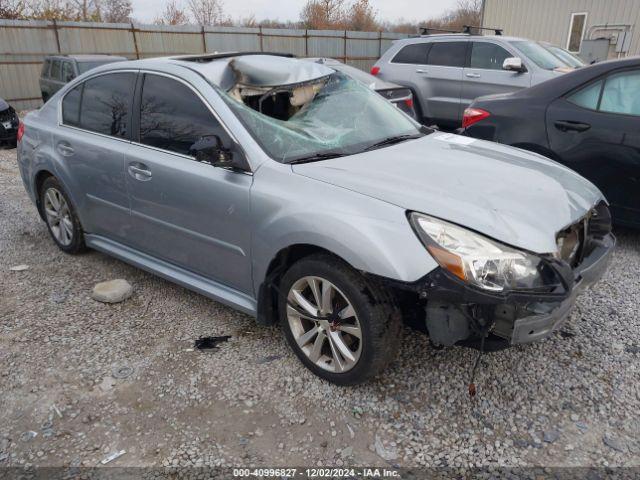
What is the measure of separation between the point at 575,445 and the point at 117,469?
2068mm

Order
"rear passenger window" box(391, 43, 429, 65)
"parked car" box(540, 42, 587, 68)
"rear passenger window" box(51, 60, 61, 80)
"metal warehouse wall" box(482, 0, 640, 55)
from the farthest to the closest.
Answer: "metal warehouse wall" box(482, 0, 640, 55), "rear passenger window" box(51, 60, 61, 80), "rear passenger window" box(391, 43, 429, 65), "parked car" box(540, 42, 587, 68)

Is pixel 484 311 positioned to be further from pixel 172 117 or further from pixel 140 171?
pixel 140 171

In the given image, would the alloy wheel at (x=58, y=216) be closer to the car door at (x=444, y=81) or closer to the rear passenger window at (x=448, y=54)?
the car door at (x=444, y=81)

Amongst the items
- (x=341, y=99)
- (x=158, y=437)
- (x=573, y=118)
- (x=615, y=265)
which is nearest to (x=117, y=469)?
(x=158, y=437)

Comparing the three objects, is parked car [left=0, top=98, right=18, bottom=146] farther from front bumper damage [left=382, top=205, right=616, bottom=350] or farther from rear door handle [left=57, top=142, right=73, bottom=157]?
front bumper damage [left=382, top=205, right=616, bottom=350]

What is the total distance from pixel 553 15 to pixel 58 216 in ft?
58.7

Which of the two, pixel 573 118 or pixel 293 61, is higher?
pixel 293 61

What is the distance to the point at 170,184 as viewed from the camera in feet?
10.3

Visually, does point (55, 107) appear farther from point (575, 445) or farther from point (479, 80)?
point (479, 80)

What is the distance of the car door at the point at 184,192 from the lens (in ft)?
9.47

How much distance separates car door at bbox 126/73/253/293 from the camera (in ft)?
9.47

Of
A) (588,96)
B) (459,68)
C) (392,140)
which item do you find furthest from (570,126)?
(459,68)

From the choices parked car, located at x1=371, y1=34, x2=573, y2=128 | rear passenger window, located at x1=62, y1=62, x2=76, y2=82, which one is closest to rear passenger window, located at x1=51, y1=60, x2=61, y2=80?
rear passenger window, located at x1=62, y1=62, x2=76, y2=82

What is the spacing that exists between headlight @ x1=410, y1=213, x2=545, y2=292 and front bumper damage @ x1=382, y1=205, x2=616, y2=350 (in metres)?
0.04
